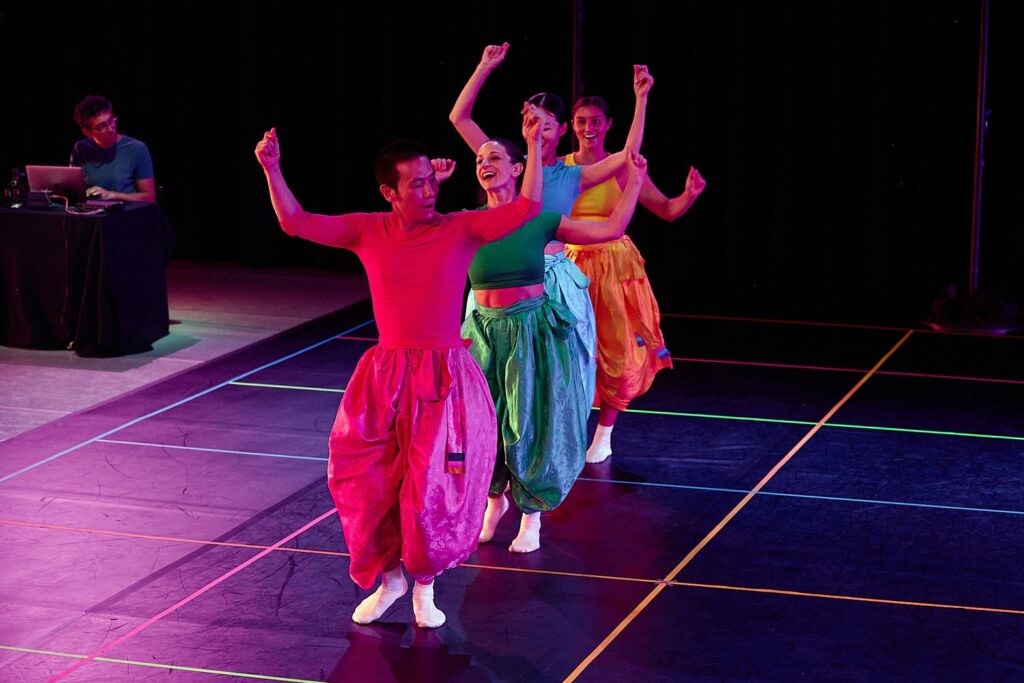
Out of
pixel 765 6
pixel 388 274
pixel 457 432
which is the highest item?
pixel 765 6

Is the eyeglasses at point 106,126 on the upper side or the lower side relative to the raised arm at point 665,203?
upper

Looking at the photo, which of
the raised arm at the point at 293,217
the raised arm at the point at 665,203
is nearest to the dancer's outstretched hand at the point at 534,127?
the raised arm at the point at 293,217

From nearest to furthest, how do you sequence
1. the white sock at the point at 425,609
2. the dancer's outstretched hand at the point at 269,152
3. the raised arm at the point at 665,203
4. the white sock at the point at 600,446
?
the dancer's outstretched hand at the point at 269,152
the white sock at the point at 425,609
the raised arm at the point at 665,203
the white sock at the point at 600,446

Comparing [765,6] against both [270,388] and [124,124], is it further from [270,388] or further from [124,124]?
[124,124]

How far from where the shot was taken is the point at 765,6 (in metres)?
9.05

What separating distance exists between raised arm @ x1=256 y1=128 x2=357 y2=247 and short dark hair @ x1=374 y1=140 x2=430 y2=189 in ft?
0.55

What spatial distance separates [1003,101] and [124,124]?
6231 mm

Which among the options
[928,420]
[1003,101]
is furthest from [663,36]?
[928,420]

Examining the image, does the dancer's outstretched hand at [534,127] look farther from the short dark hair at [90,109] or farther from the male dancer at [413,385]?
the short dark hair at [90,109]

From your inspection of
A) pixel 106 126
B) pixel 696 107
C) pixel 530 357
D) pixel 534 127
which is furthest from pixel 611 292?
pixel 696 107

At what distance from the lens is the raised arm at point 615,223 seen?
445 cm

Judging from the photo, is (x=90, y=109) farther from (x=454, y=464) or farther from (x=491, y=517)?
(x=454, y=464)

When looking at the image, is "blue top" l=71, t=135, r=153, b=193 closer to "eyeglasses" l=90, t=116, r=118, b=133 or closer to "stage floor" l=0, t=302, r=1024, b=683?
"eyeglasses" l=90, t=116, r=118, b=133

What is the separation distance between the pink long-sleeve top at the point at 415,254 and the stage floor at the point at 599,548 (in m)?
0.90
